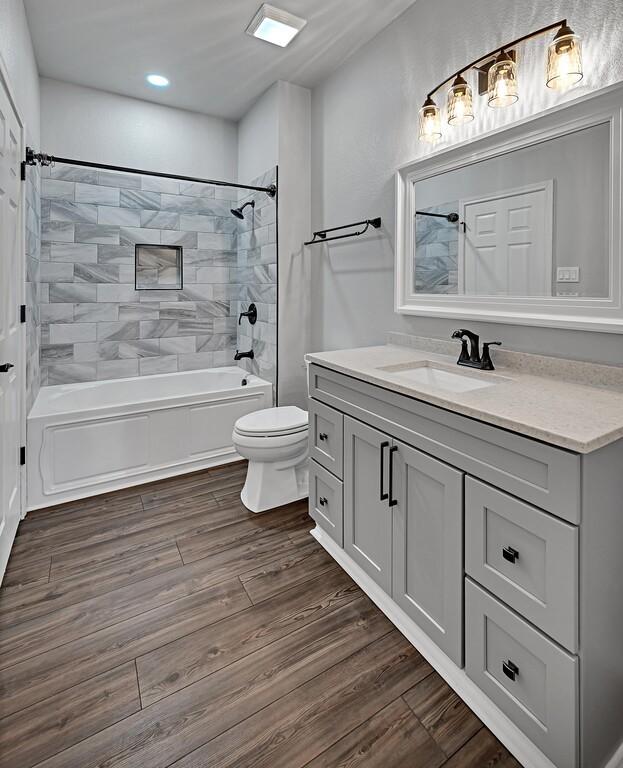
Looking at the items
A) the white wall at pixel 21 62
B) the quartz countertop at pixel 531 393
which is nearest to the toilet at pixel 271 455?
the quartz countertop at pixel 531 393

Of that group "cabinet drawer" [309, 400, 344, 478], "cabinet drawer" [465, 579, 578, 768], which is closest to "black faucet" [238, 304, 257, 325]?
"cabinet drawer" [309, 400, 344, 478]

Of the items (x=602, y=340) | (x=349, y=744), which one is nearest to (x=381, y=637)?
(x=349, y=744)

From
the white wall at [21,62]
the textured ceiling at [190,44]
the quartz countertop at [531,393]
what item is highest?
the textured ceiling at [190,44]

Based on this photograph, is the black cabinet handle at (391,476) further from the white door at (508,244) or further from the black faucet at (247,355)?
the black faucet at (247,355)

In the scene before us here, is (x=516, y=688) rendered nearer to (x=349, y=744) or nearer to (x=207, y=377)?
(x=349, y=744)

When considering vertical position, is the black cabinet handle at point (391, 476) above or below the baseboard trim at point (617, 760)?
above

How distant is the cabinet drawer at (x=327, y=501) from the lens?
1986 mm

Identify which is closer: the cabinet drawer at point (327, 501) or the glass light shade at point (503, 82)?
the glass light shade at point (503, 82)

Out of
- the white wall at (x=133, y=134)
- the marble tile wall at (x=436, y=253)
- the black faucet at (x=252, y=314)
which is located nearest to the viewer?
the marble tile wall at (x=436, y=253)

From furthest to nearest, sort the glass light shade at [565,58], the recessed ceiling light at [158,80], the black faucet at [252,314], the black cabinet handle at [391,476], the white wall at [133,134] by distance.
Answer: the black faucet at [252,314] < the white wall at [133,134] < the recessed ceiling light at [158,80] < the black cabinet handle at [391,476] < the glass light shade at [565,58]

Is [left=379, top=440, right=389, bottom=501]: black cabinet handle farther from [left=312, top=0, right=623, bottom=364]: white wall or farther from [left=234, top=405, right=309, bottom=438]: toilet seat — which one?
[left=234, top=405, right=309, bottom=438]: toilet seat

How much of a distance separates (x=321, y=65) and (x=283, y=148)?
54cm

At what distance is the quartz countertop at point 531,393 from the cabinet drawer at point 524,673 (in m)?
0.50

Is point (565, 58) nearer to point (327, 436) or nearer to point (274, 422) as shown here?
point (327, 436)
